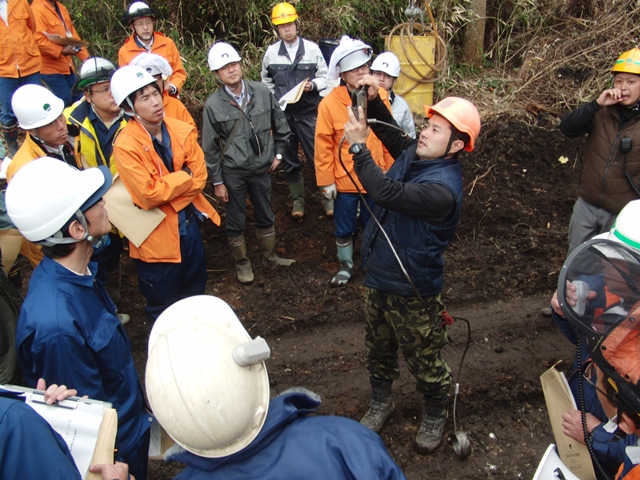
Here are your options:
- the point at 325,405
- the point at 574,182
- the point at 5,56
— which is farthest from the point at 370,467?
the point at 5,56

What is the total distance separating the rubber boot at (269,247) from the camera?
5363 mm

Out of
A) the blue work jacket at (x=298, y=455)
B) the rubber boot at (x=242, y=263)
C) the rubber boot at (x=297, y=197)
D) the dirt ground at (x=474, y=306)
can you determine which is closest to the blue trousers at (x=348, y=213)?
the dirt ground at (x=474, y=306)

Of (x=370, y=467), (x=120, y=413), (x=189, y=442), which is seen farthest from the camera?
(x=120, y=413)

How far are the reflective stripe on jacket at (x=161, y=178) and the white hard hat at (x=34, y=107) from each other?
22.2 inches

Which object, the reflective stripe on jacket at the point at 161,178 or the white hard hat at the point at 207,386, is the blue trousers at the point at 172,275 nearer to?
the reflective stripe on jacket at the point at 161,178

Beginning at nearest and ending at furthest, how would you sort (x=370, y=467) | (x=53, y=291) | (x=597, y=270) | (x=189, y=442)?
1. (x=189, y=442)
2. (x=370, y=467)
3. (x=597, y=270)
4. (x=53, y=291)

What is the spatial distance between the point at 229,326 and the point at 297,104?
4833 mm

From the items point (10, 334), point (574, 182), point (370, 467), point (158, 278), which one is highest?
point (370, 467)

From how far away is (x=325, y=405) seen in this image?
12.7ft

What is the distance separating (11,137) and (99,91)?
3.20 metres

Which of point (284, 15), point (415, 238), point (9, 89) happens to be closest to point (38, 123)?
point (415, 238)

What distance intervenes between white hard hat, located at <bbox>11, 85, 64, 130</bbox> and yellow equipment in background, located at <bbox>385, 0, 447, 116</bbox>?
4486 mm

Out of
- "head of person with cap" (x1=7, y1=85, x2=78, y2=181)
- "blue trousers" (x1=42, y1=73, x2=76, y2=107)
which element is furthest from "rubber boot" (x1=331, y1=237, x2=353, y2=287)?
"blue trousers" (x1=42, y1=73, x2=76, y2=107)

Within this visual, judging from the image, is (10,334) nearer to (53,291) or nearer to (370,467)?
(53,291)
